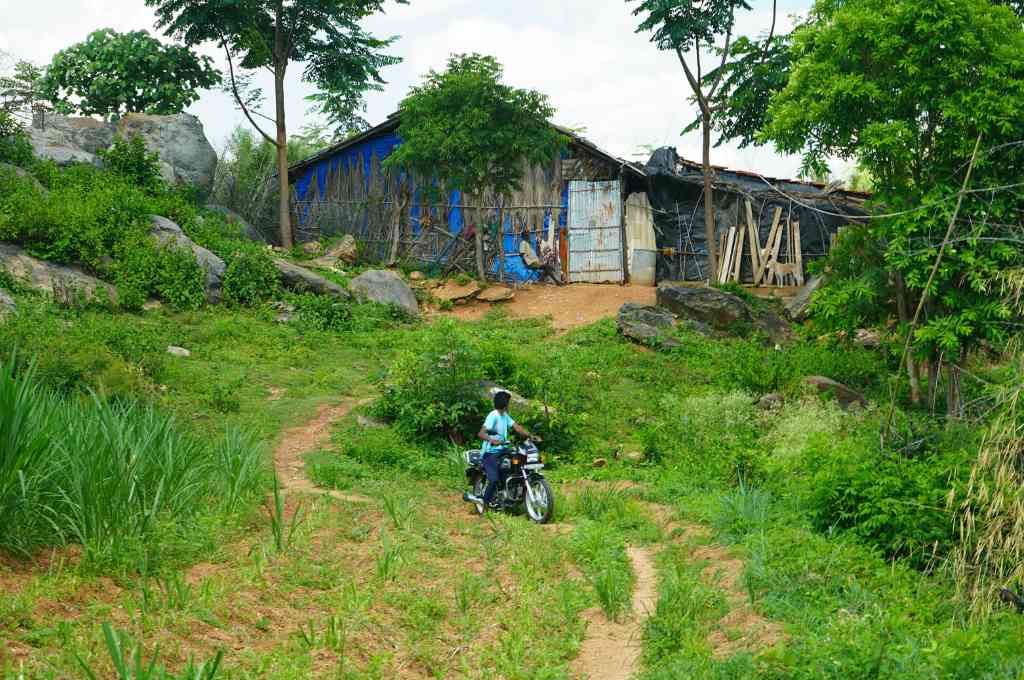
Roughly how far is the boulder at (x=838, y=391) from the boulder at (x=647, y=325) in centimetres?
436

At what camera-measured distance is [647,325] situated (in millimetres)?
19766

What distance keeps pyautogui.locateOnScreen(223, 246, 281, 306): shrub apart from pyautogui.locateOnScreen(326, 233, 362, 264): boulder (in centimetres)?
582

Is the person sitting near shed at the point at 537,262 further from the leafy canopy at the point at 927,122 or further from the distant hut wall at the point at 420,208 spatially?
the leafy canopy at the point at 927,122

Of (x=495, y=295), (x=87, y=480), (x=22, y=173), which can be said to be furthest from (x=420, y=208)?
(x=87, y=480)

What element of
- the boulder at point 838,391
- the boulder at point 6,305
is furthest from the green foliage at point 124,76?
the boulder at point 838,391

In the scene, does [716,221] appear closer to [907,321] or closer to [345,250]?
[345,250]

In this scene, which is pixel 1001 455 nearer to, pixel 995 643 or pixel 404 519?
pixel 995 643

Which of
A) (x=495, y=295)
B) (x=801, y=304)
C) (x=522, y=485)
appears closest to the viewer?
(x=522, y=485)

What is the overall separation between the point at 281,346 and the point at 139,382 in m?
5.25

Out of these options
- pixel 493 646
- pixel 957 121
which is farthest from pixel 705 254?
pixel 493 646

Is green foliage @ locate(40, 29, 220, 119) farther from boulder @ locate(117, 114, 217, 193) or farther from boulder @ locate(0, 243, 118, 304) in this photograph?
boulder @ locate(0, 243, 118, 304)

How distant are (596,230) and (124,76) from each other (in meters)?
15.5

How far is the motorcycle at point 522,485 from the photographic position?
9.13 meters

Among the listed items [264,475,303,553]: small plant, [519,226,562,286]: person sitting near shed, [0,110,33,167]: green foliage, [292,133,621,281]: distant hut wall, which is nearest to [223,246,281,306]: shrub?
[0,110,33,167]: green foliage
